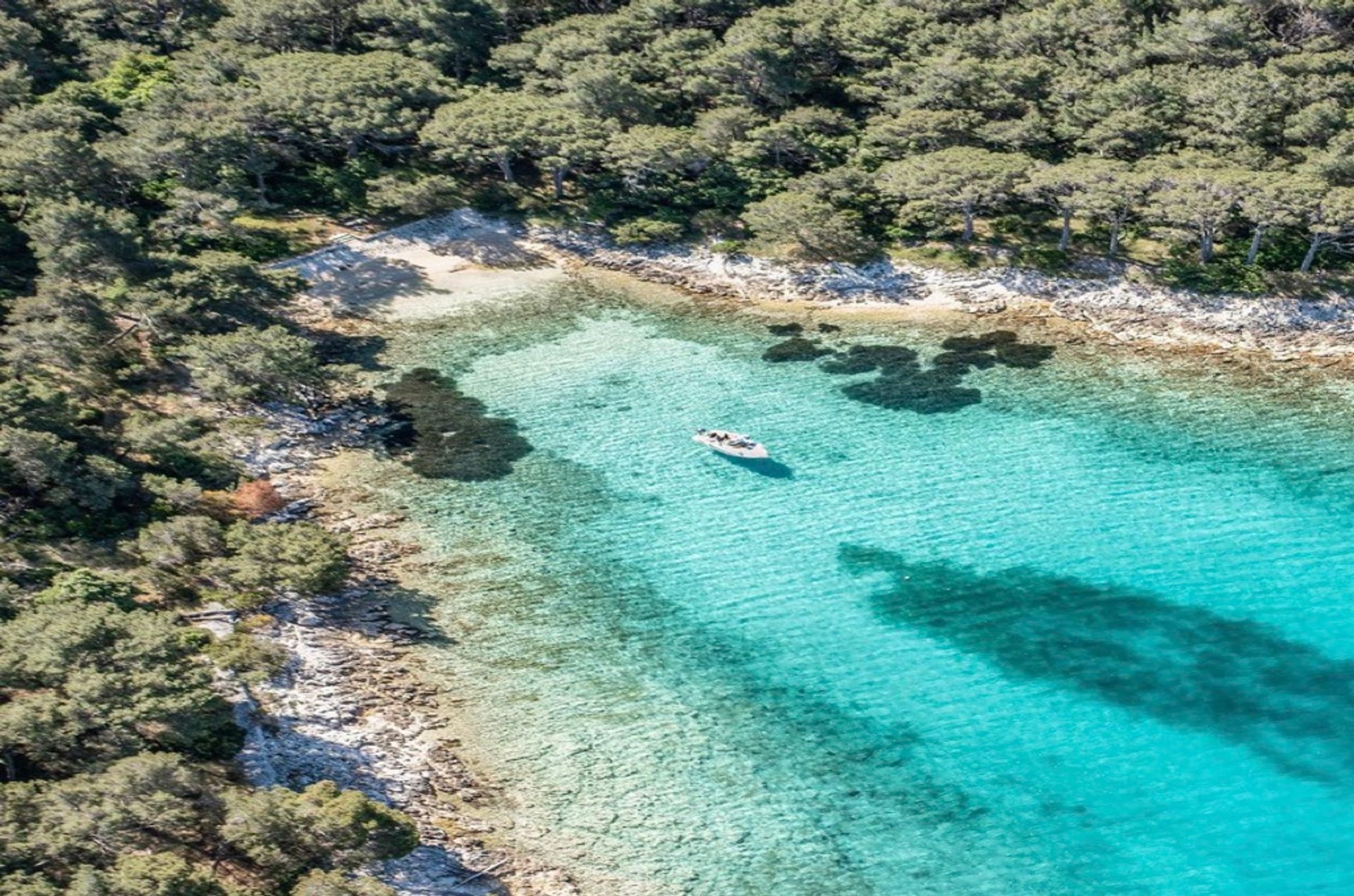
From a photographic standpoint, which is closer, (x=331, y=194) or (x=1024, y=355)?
(x=1024, y=355)

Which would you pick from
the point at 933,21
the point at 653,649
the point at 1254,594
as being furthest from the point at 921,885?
the point at 933,21

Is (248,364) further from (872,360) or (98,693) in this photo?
(872,360)

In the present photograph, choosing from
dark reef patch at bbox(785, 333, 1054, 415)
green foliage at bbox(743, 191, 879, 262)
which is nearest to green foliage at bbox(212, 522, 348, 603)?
dark reef patch at bbox(785, 333, 1054, 415)

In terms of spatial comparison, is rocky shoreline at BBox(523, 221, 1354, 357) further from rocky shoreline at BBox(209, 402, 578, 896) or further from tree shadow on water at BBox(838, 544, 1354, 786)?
rocky shoreline at BBox(209, 402, 578, 896)

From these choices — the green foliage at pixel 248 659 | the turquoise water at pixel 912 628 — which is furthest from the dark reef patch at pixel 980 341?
the green foliage at pixel 248 659

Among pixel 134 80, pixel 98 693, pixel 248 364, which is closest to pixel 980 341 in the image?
pixel 248 364

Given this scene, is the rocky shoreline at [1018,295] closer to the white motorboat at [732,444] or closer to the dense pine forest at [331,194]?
the dense pine forest at [331,194]

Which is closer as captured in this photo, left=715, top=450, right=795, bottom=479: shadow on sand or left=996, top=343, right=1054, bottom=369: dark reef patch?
left=715, top=450, right=795, bottom=479: shadow on sand
